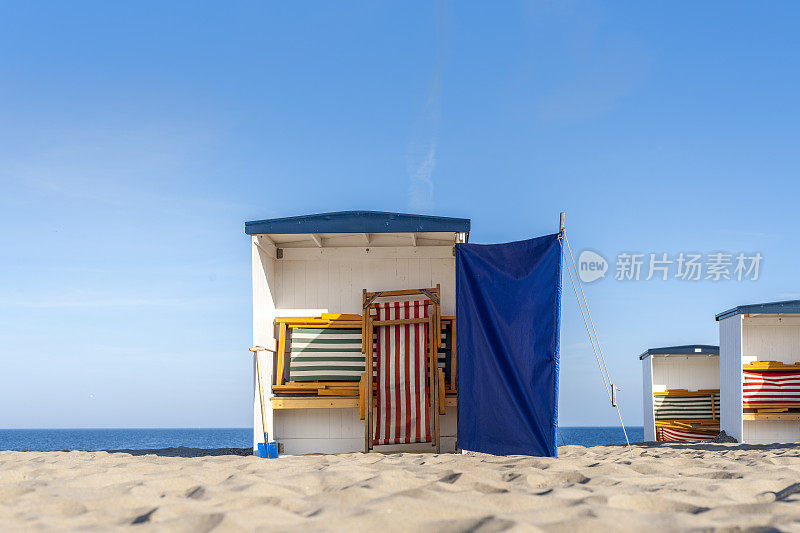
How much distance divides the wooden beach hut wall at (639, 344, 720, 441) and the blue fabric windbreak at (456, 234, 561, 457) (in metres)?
9.22

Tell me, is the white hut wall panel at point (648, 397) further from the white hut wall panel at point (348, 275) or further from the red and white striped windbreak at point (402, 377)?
the red and white striped windbreak at point (402, 377)

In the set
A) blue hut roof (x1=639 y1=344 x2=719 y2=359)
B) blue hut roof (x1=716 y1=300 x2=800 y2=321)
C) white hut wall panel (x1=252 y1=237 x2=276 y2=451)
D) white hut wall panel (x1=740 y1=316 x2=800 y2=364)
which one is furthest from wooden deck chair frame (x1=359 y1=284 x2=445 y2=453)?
blue hut roof (x1=639 y1=344 x2=719 y2=359)

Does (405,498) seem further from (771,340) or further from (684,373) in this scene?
(684,373)

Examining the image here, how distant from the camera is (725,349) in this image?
1089 cm

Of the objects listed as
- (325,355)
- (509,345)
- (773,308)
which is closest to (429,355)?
(325,355)

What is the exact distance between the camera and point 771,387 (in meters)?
10.3

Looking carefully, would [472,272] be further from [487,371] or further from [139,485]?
[139,485]

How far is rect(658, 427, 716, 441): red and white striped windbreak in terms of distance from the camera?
1360cm

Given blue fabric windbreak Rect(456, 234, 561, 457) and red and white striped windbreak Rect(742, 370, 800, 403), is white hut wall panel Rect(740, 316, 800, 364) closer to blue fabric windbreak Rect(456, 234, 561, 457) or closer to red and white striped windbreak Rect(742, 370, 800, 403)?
red and white striped windbreak Rect(742, 370, 800, 403)

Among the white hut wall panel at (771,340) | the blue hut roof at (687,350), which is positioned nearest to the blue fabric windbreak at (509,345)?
the white hut wall panel at (771,340)

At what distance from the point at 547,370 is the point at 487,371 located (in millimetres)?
A: 645

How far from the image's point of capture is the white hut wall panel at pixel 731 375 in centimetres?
1023

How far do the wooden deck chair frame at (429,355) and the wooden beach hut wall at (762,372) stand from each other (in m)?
5.36

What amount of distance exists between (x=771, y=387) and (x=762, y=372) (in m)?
0.24
